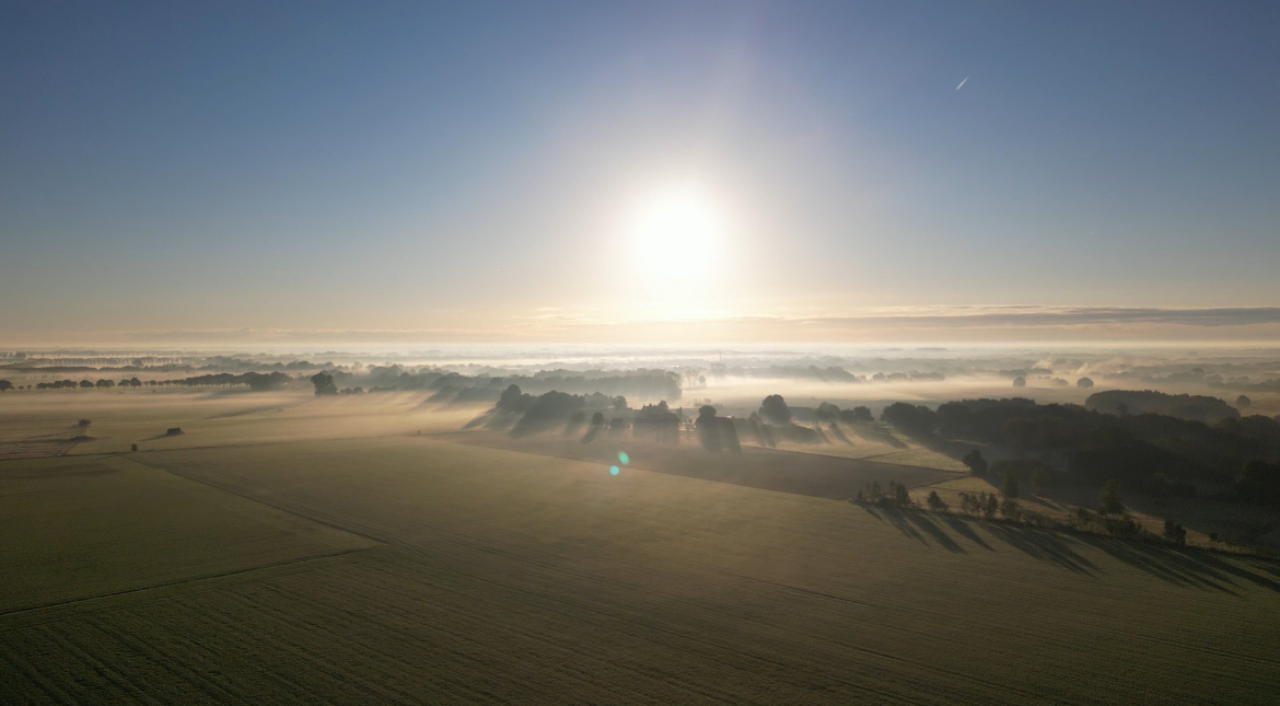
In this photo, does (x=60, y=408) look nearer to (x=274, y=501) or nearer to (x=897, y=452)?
(x=274, y=501)

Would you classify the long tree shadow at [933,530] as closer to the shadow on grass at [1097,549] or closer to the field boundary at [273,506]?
the shadow on grass at [1097,549]

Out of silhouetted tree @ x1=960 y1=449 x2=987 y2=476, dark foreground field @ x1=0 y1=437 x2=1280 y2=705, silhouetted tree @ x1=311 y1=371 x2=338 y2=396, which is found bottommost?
silhouetted tree @ x1=960 y1=449 x2=987 y2=476

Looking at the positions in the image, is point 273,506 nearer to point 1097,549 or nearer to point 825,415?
point 1097,549

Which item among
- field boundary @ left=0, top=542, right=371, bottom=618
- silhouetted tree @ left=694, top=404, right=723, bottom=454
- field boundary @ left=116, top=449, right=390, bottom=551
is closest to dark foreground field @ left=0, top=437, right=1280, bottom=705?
field boundary @ left=0, top=542, right=371, bottom=618

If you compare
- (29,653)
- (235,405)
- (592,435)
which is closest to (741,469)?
(592,435)

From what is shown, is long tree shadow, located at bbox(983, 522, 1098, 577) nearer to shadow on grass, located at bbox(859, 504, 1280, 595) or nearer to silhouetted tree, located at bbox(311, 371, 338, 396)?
shadow on grass, located at bbox(859, 504, 1280, 595)
